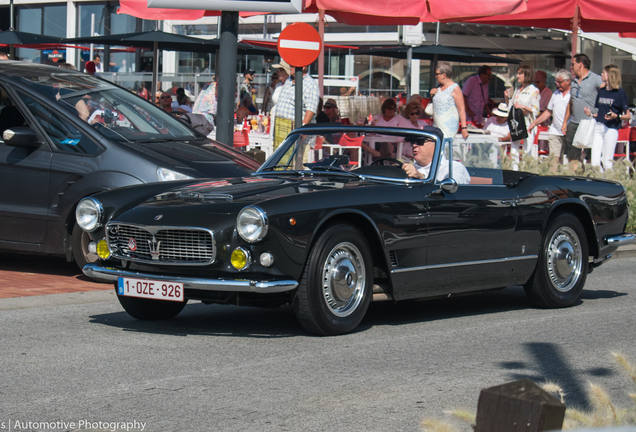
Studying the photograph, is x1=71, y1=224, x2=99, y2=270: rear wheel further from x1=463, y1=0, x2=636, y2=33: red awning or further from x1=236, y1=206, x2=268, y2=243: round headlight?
x1=463, y1=0, x2=636, y2=33: red awning

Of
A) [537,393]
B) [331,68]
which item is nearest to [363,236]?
[537,393]

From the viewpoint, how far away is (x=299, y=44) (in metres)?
11.6

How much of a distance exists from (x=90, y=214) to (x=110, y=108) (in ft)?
9.98

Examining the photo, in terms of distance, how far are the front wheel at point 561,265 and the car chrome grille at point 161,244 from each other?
3.02 metres

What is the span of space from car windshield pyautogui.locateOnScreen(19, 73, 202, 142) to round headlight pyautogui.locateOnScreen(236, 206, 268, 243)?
3484 millimetres

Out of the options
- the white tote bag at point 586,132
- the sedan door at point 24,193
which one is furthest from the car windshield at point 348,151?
the white tote bag at point 586,132

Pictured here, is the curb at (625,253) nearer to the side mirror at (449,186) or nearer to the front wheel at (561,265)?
the front wheel at (561,265)

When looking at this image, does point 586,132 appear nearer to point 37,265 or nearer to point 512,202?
point 512,202

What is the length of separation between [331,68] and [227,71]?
23.2 meters

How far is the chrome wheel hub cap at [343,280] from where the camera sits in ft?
19.4

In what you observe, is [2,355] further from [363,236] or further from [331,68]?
[331,68]

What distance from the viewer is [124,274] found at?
234 inches

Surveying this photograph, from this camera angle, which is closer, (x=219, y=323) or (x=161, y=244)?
(x=161, y=244)

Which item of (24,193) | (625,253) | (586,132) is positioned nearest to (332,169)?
(24,193)
